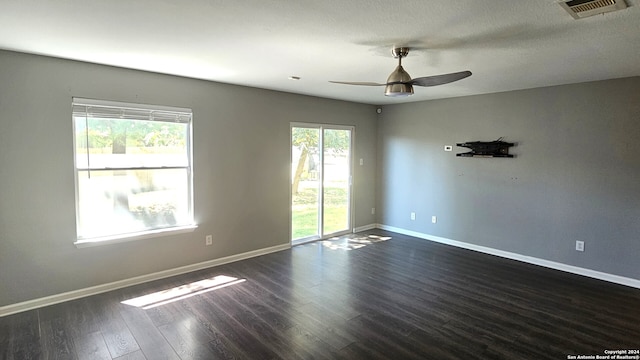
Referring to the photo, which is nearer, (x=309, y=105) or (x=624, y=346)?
(x=624, y=346)

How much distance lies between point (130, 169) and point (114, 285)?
1.32 m

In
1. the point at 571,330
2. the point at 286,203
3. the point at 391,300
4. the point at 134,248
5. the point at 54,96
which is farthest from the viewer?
the point at 286,203

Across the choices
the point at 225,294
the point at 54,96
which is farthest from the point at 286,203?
the point at 54,96

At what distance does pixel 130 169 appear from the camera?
4027 mm

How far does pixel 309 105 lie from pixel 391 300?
3365 mm

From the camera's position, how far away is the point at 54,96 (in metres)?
3.44

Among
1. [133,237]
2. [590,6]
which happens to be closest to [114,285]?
[133,237]

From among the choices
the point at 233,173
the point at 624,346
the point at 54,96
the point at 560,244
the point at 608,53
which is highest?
the point at 608,53

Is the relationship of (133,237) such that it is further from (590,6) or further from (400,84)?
(590,6)

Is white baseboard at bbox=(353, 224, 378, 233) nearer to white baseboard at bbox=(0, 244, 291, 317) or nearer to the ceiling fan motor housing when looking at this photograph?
white baseboard at bbox=(0, 244, 291, 317)

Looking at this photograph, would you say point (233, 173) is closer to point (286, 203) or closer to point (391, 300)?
point (286, 203)

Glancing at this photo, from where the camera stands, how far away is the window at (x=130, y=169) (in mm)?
3715

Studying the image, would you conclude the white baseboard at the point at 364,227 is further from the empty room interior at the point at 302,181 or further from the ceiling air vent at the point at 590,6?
the ceiling air vent at the point at 590,6

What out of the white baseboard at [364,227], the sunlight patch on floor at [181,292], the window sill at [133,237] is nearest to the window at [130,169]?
the window sill at [133,237]
